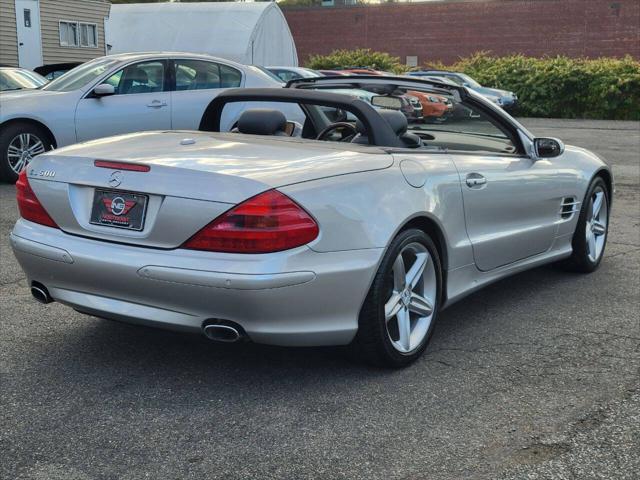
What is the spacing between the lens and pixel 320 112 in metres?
5.61

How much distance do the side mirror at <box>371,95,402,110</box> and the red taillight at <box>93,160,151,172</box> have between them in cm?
177

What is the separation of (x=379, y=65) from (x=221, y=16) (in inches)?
492

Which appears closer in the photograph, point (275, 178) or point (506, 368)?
point (275, 178)

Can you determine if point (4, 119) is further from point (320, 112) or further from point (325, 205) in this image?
point (325, 205)

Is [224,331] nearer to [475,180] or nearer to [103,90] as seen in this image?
[475,180]

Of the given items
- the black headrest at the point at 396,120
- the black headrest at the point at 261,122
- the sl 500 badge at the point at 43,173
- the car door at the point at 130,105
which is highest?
the black headrest at the point at 396,120

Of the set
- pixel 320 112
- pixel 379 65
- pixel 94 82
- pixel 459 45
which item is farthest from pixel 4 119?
pixel 459 45

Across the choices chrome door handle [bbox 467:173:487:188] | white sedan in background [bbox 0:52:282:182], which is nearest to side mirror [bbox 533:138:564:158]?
chrome door handle [bbox 467:173:487:188]

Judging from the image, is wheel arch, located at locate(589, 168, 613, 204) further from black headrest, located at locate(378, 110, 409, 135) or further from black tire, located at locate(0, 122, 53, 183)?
black tire, located at locate(0, 122, 53, 183)

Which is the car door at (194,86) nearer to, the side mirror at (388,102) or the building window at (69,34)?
the side mirror at (388,102)

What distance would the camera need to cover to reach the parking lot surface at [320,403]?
3.18m

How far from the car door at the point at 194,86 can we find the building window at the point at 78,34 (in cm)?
2132

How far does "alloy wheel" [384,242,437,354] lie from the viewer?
4105 mm

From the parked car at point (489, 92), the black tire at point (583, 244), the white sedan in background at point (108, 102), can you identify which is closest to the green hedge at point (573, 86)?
the parked car at point (489, 92)
